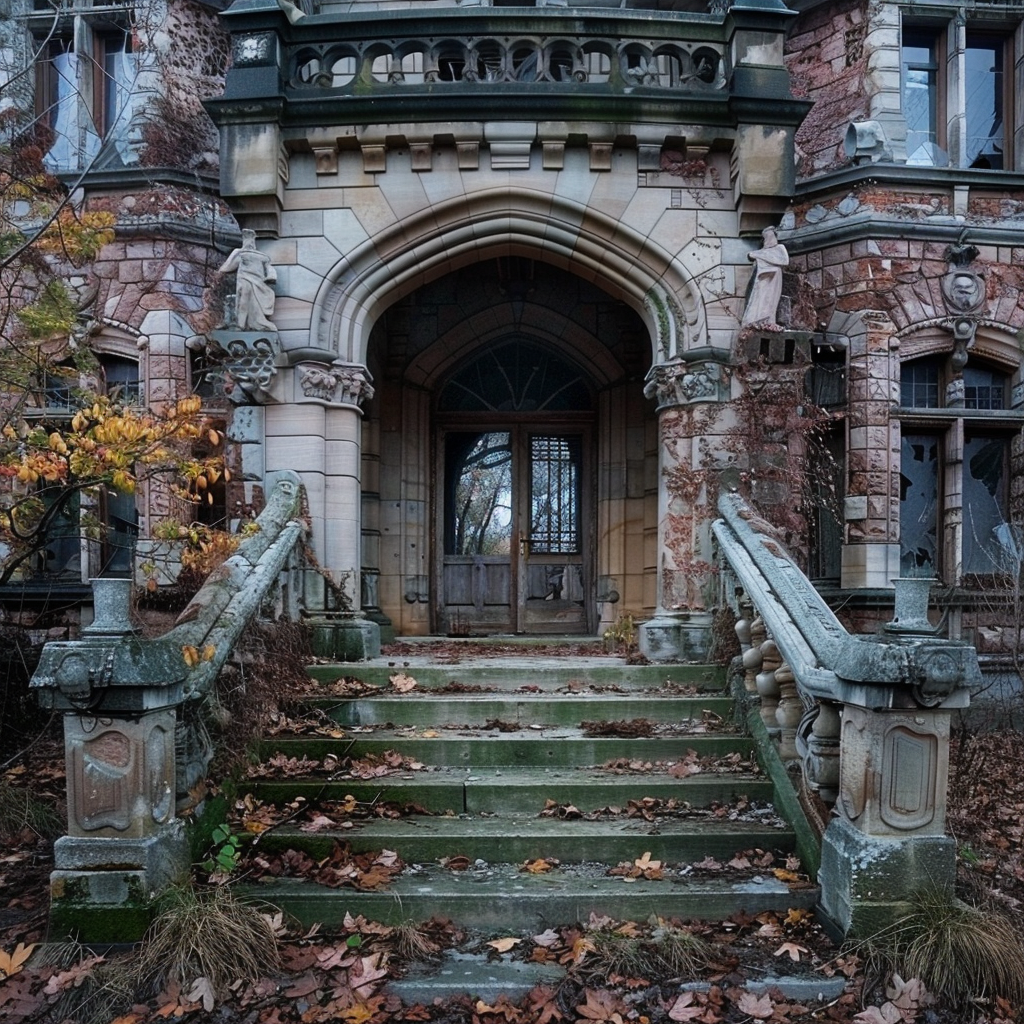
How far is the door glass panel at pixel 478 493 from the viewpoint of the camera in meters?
10.1

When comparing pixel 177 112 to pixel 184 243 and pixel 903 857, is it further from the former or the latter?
pixel 903 857

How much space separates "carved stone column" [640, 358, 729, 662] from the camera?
6902mm

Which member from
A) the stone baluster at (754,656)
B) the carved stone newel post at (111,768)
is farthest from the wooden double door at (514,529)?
the carved stone newel post at (111,768)

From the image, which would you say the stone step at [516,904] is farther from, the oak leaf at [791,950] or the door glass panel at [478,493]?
the door glass panel at [478,493]

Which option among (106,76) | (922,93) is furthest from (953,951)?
(106,76)

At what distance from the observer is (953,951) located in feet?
11.3

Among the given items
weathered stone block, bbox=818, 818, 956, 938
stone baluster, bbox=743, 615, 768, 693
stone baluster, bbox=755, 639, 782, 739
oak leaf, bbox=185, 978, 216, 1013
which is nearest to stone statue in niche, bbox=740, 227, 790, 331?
stone baluster, bbox=743, 615, 768, 693

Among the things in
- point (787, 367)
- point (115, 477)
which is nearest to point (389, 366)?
point (787, 367)

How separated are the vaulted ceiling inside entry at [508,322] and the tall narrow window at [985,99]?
12.7 feet

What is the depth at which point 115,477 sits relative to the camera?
4.32 m

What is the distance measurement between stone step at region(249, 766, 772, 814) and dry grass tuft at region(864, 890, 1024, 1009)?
1.16m

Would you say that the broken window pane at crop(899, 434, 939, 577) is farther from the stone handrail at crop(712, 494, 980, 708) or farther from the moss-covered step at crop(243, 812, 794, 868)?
the moss-covered step at crop(243, 812, 794, 868)

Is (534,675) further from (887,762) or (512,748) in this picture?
(887,762)

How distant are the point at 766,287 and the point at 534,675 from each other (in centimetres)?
354
